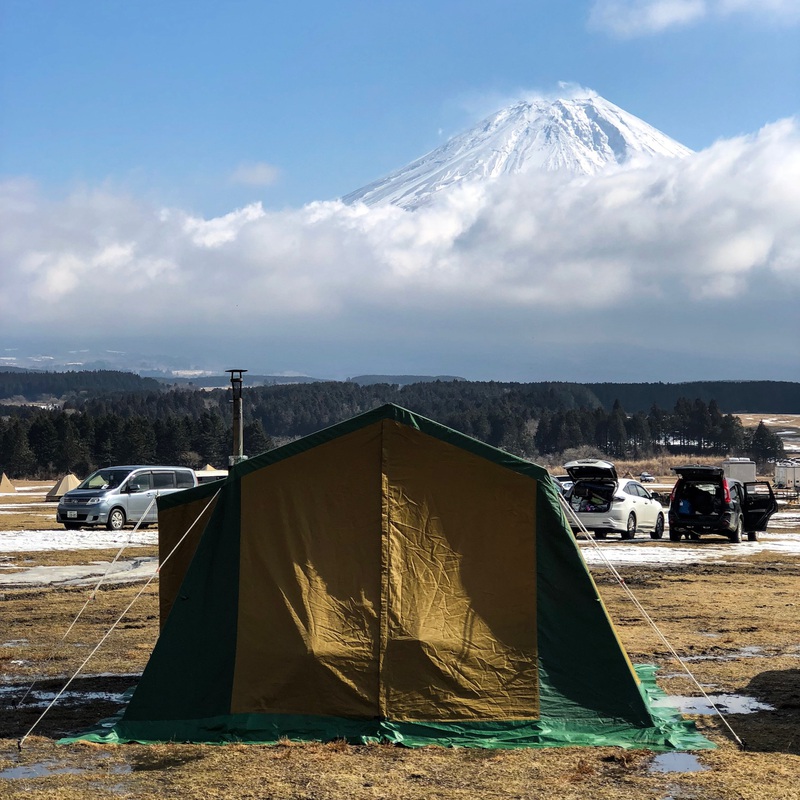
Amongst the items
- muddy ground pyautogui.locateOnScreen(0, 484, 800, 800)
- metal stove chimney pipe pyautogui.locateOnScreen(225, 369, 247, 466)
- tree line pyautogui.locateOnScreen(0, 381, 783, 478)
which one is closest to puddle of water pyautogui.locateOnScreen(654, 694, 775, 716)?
muddy ground pyautogui.locateOnScreen(0, 484, 800, 800)

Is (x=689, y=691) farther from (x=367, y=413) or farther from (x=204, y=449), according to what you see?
(x=204, y=449)

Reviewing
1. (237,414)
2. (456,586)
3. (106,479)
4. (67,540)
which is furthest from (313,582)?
(106,479)

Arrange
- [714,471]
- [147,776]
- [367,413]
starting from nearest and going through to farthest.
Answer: [147,776], [367,413], [714,471]

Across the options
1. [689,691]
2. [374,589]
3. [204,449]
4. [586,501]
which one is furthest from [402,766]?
[204,449]

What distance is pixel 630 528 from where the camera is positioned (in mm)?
26984

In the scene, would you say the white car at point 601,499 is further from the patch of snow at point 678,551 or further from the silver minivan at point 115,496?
the silver minivan at point 115,496

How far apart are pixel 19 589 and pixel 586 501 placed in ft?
46.3

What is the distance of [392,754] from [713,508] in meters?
20.6

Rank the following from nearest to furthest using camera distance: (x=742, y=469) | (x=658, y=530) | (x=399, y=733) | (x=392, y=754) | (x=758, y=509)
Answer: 1. (x=392, y=754)
2. (x=399, y=733)
3. (x=758, y=509)
4. (x=658, y=530)
5. (x=742, y=469)

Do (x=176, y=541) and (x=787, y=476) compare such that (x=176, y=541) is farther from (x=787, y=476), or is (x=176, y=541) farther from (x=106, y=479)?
(x=787, y=476)

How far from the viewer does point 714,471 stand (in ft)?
84.4

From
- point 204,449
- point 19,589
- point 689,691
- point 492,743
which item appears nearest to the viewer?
point 492,743

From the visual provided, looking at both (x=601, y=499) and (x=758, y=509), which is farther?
(x=758, y=509)

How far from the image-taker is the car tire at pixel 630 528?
88.1 ft
